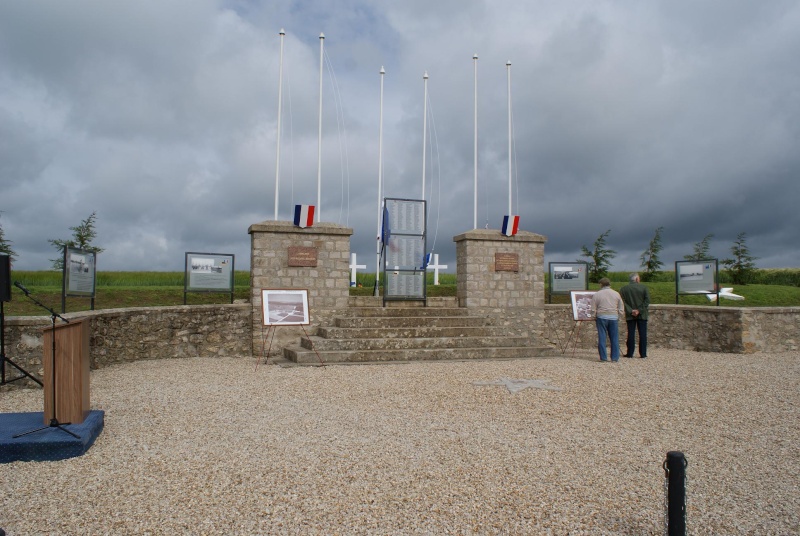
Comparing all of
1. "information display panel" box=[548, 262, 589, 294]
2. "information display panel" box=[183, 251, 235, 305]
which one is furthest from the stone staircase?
"information display panel" box=[548, 262, 589, 294]

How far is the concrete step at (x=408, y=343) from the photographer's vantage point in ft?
35.1

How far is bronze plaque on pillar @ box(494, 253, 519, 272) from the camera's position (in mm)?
13211

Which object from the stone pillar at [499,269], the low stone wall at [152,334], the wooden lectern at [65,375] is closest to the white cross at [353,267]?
the stone pillar at [499,269]

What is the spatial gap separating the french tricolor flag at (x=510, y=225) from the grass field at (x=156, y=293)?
403 cm

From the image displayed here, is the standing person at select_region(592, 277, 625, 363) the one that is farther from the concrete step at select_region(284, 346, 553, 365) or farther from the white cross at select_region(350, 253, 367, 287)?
the white cross at select_region(350, 253, 367, 287)

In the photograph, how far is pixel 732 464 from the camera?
4.64m

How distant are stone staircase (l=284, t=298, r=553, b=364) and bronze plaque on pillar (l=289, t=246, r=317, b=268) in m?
1.34

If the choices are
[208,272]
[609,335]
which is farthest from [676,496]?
[208,272]

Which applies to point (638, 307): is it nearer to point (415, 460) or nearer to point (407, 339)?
Result: point (407, 339)

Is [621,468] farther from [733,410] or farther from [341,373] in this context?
[341,373]

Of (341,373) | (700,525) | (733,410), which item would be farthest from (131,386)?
(733,410)

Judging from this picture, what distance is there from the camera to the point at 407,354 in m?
10.6

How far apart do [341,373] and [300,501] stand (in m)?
5.36

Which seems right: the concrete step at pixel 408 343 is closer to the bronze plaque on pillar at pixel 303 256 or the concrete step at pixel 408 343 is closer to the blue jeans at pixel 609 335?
the blue jeans at pixel 609 335
